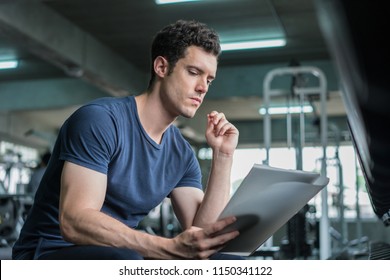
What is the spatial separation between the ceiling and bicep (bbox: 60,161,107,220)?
3.28 metres

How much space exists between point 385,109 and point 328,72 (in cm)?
715

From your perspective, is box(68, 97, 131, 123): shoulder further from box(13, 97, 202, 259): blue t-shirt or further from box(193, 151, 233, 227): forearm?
box(193, 151, 233, 227): forearm

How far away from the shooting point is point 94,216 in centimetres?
97

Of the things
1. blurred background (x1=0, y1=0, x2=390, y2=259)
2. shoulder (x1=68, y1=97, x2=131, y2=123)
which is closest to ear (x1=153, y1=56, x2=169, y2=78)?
shoulder (x1=68, y1=97, x2=131, y2=123)

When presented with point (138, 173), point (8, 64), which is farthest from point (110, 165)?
point (8, 64)

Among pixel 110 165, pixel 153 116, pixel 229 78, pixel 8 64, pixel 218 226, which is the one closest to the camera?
pixel 218 226

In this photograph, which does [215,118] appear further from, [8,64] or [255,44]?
[8,64]

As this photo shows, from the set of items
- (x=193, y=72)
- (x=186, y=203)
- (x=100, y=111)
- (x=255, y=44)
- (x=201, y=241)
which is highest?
(x=255, y=44)

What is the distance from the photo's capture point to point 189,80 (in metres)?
Result: 1.20

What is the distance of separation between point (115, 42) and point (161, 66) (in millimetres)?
5639

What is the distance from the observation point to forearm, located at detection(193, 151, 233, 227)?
127 cm

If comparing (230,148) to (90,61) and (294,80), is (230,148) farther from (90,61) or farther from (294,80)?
(90,61)

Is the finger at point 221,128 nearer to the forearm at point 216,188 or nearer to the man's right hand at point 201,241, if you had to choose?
the forearm at point 216,188
